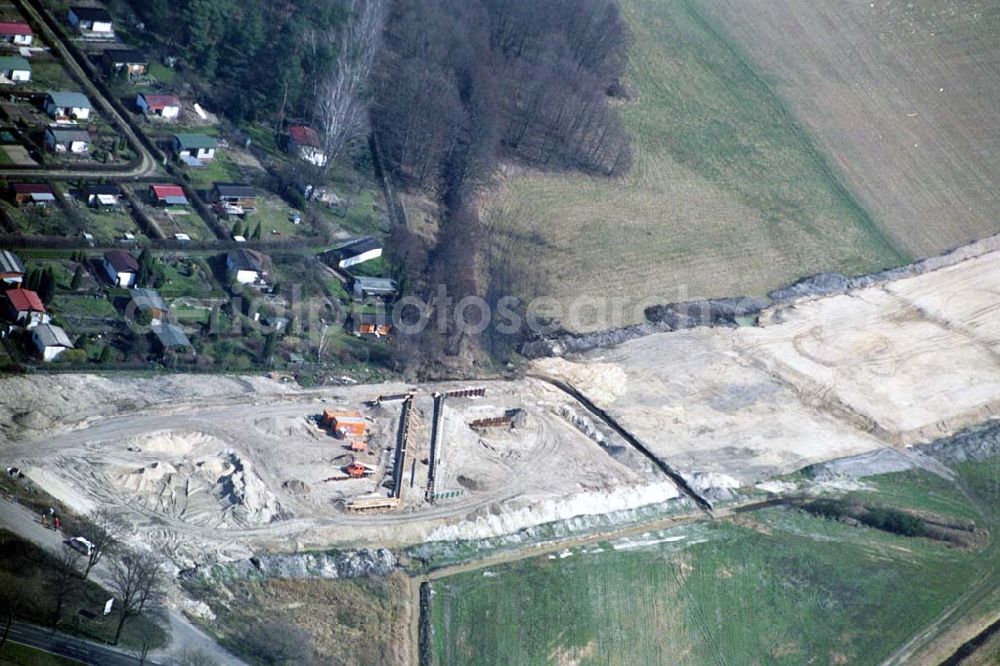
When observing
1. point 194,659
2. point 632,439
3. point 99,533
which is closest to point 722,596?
point 632,439

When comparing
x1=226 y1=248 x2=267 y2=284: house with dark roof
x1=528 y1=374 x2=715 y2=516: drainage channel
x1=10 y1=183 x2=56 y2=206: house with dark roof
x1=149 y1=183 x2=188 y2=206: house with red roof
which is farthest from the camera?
x1=149 y1=183 x2=188 y2=206: house with red roof

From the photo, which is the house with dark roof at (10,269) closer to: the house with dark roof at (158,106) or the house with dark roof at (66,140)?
the house with dark roof at (66,140)

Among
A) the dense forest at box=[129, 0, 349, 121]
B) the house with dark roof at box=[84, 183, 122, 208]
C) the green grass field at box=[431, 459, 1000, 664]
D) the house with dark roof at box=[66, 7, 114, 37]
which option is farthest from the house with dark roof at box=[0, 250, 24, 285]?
the green grass field at box=[431, 459, 1000, 664]

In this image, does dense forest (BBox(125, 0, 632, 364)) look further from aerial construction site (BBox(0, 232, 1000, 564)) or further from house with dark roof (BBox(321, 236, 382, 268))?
aerial construction site (BBox(0, 232, 1000, 564))

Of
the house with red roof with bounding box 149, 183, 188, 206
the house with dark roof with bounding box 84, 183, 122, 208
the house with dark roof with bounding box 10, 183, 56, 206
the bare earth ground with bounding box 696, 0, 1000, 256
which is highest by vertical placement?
the bare earth ground with bounding box 696, 0, 1000, 256

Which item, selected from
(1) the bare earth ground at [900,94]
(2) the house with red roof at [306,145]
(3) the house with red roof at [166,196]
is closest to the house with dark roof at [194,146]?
(3) the house with red roof at [166,196]

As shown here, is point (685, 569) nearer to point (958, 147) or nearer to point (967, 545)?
point (967, 545)

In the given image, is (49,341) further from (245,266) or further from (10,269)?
(245,266)
